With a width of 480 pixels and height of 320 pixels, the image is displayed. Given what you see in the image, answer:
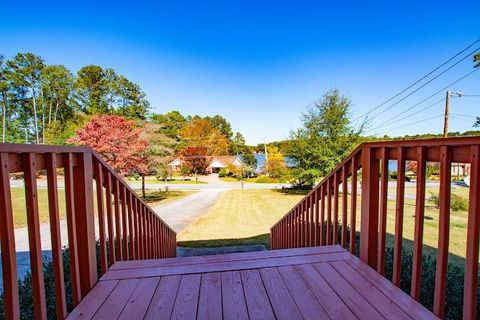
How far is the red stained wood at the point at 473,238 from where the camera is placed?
1.08 m

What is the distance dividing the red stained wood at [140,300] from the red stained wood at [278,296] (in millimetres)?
729

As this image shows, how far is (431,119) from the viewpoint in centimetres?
2108

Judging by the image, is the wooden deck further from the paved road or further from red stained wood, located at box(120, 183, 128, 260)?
the paved road

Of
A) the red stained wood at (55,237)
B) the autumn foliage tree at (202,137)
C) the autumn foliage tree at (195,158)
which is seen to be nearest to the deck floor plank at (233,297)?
the red stained wood at (55,237)

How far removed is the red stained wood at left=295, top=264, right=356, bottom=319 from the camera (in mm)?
1357

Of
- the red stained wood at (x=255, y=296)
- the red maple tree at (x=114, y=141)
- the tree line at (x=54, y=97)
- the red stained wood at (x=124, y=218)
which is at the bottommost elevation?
the red stained wood at (x=255, y=296)

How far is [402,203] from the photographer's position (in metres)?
1.58

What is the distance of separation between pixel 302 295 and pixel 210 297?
1.84ft

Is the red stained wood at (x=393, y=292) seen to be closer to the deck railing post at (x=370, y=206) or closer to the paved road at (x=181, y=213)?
the deck railing post at (x=370, y=206)

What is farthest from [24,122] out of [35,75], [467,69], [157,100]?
[467,69]

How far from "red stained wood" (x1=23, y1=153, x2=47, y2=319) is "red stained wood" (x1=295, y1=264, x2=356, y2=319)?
1405mm

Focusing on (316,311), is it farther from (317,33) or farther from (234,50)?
(234,50)

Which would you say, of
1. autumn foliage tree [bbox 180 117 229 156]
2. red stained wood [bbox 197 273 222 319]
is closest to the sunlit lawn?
red stained wood [bbox 197 273 222 319]

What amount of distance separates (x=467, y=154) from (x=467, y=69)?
16547mm
